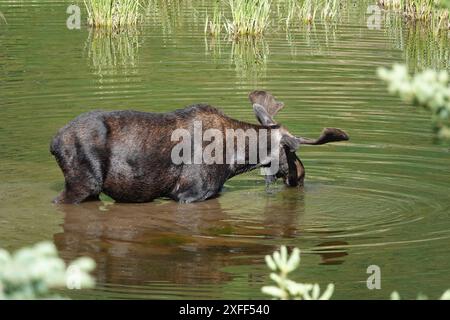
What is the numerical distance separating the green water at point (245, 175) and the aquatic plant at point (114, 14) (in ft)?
1.25

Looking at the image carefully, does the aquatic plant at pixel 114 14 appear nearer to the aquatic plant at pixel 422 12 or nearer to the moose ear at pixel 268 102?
the aquatic plant at pixel 422 12

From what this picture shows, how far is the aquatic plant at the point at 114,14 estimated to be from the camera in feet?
66.1

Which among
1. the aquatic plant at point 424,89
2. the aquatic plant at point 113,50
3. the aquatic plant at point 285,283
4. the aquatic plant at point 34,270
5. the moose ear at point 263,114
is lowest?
the aquatic plant at point 113,50

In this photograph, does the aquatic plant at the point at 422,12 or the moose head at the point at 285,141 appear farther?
the aquatic plant at the point at 422,12

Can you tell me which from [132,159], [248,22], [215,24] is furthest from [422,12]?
[132,159]

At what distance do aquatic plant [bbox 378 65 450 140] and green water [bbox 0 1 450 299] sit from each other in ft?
13.8

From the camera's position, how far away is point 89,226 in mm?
9422

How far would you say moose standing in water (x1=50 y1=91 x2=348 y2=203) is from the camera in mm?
9367

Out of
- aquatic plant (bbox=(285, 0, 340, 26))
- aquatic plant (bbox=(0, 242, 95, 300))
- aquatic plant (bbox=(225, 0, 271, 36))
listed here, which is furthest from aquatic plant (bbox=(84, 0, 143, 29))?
aquatic plant (bbox=(0, 242, 95, 300))

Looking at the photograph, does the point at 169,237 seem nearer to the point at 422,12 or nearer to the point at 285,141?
the point at 285,141

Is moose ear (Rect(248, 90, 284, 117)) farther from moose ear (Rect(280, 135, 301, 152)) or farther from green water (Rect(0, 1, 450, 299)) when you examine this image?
green water (Rect(0, 1, 450, 299))

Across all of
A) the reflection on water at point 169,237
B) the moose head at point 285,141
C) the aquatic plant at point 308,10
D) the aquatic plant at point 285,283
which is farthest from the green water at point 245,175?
the aquatic plant at point 285,283

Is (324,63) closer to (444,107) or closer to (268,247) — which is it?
(268,247)
